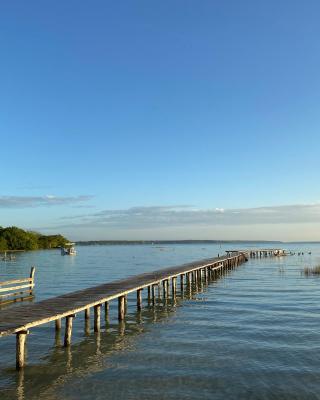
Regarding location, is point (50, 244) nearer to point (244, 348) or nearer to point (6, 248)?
point (6, 248)

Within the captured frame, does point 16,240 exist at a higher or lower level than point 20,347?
higher

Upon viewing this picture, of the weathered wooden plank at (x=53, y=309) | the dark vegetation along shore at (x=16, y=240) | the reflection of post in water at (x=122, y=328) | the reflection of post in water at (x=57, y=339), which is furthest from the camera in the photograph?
the dark vegetation along shore at (x=16, y=240)

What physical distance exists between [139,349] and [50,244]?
15017cm

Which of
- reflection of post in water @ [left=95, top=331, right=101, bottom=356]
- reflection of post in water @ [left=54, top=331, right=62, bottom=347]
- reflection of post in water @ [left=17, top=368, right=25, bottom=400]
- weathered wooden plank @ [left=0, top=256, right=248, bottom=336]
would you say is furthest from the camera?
reflection of post in water @ [left=54, top=331, right=62, bottom=347]

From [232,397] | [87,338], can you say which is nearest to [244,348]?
[232,397]

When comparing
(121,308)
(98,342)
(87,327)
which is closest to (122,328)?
(87,327)

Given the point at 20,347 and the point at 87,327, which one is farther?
the point at 87,327

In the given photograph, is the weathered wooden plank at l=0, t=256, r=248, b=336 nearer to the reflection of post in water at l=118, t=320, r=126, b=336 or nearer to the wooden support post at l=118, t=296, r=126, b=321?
the wooden support post at l=118, t=296, r=126, b=321

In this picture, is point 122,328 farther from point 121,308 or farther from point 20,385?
point 20,385

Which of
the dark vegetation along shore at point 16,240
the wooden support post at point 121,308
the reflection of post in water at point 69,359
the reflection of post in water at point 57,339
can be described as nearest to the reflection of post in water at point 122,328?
the wooden support post at point 121,308

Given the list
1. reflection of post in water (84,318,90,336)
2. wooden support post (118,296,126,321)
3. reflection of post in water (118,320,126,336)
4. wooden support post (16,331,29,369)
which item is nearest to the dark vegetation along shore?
wooden support post (118,296,126,321)

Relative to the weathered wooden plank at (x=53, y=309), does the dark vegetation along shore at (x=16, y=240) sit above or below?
above

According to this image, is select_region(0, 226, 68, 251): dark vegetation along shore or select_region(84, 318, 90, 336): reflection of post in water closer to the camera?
select_region(84, 318, 90, 336): reflection of post in water

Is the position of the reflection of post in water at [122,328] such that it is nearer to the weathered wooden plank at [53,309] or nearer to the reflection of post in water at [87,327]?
the weathered wooden plank at [53,309]
